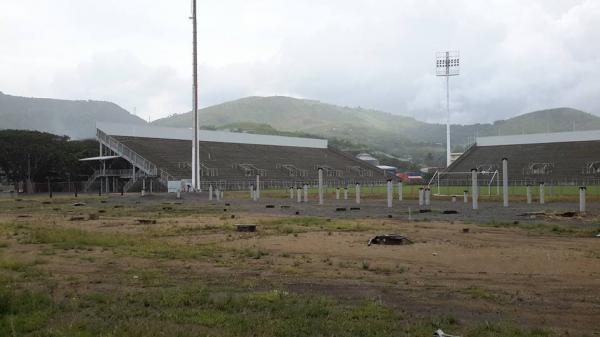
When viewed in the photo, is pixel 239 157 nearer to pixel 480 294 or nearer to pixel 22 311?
pixel 480 294

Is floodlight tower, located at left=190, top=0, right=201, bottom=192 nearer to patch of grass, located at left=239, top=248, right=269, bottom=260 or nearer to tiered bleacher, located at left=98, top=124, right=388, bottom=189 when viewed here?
tiered bleacher, located at left=98, top=124, right=388, bottom=189

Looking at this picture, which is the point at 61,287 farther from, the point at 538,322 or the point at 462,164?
the point at 462,164

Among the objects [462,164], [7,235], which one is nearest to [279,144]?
[462,164]

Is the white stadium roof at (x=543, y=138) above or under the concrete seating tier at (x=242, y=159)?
above

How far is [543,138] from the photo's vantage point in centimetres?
9500

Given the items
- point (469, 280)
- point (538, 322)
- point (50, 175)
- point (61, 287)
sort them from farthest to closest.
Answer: point (50, 175) → point (469, 280) → point (61, 287) → point (538, 322)

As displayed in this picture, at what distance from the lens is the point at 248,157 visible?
8912 cm

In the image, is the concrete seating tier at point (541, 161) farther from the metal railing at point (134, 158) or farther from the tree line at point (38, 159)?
the tree line at point (38, 159)

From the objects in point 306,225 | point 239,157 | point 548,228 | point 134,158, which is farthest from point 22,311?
point 239,157

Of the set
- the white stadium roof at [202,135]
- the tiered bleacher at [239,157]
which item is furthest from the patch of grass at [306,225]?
the white stadium roof at [202,135]

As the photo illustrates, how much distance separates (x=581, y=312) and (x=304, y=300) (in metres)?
3.45

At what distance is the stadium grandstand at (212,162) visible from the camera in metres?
71.1

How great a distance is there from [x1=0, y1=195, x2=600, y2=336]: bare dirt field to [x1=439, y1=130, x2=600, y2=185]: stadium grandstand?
58.4 meters

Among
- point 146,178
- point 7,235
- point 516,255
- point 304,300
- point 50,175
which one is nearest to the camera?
point 304,300
